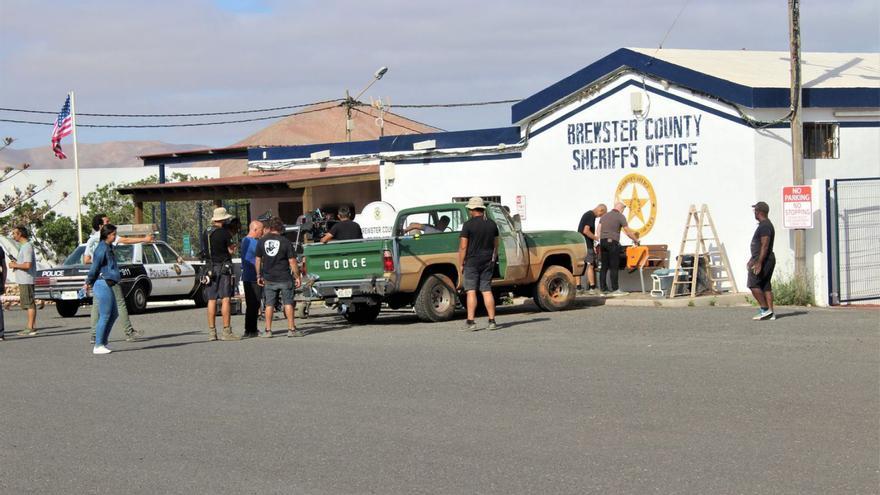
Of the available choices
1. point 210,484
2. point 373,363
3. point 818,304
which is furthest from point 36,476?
point 818,304

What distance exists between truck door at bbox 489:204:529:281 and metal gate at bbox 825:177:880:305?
528 centimetres

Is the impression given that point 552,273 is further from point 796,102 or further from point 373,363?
point 373,363

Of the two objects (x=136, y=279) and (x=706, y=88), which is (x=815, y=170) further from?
(x=136, y=279)

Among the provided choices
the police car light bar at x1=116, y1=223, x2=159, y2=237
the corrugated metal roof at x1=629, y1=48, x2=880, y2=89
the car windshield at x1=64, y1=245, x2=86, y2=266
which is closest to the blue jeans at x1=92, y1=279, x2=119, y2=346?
the car windshield at x1=64, y1=245, x2=86, y2=266

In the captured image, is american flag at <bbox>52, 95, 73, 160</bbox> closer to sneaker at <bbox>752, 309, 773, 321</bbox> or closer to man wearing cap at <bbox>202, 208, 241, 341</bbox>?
man wearing cap at <bbox>202, 208, 241, 341</bbox>

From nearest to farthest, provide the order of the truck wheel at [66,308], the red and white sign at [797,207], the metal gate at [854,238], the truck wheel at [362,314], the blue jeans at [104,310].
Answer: the blue jeans at [104,310]
the red and white sign at [797,207]
the truck wheel at [362,314]
the metal gate at [854,238]
the truck wheel at [66,308]

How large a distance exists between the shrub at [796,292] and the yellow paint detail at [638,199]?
12.1 feet

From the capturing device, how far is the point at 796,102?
66.2 ft

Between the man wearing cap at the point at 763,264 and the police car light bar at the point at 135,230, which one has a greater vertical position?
the police car light bar at the point at 135,230

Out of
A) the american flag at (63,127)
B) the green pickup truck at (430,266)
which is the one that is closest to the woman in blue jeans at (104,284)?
the green pickup truck at (430,266)

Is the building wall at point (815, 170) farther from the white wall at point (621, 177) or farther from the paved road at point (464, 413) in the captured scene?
the paved road at point (464, 413)

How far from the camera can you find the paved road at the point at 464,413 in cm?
754

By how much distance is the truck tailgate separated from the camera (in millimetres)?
17766

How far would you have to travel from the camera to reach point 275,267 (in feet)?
54.4
